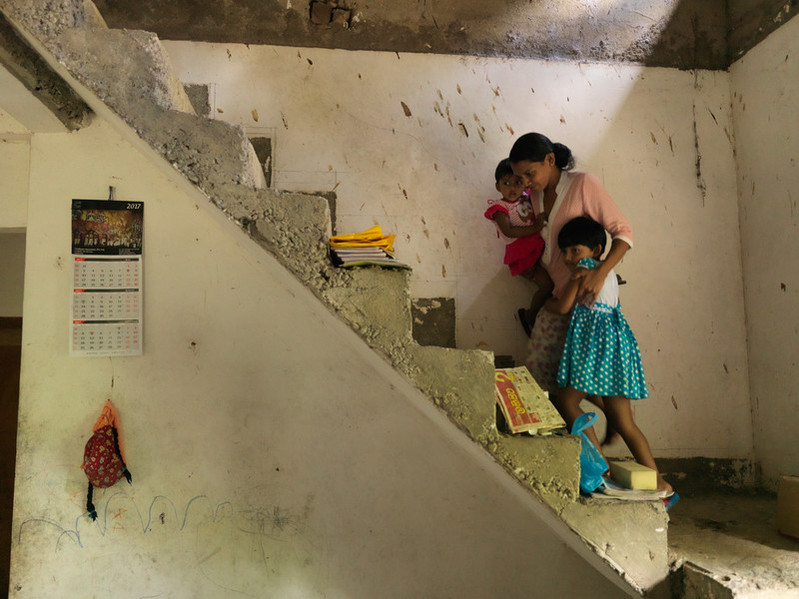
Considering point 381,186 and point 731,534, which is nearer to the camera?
point 731,534

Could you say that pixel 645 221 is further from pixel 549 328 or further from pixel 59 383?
pixel 59 383

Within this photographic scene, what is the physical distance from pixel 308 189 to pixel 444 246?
73cm

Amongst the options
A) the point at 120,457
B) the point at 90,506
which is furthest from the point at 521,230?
the point at 90,506

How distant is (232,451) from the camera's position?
2.63 metres

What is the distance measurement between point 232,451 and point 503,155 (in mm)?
1966

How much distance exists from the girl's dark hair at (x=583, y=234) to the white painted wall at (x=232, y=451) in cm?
96

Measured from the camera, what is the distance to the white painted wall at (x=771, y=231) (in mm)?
2768

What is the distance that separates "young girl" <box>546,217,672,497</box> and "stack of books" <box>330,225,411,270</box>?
94 centimetres

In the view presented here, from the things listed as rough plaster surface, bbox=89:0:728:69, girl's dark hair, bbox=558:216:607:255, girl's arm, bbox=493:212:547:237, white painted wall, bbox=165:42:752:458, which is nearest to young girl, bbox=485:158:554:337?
girl's arm, bbox=493:212:547:237

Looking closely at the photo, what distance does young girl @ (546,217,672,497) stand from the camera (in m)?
2.34

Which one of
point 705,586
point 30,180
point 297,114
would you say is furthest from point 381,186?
point 705,586

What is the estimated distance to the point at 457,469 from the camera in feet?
8.93

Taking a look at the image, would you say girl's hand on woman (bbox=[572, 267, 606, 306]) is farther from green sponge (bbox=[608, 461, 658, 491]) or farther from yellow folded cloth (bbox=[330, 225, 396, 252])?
yellow folded cloth (bbox=[330, 225, 396, 252])

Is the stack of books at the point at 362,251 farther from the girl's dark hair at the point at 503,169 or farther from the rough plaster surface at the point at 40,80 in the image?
the rough plaster surface at the point at 40,80
